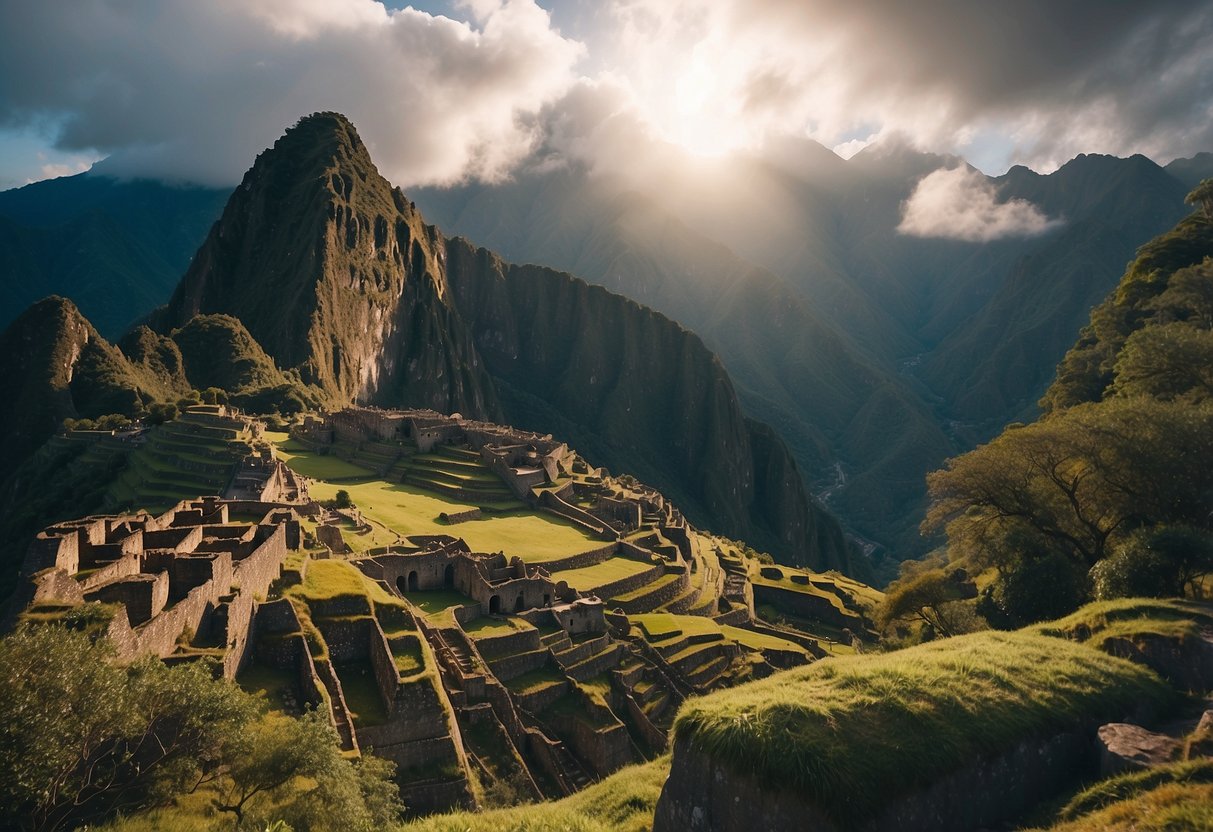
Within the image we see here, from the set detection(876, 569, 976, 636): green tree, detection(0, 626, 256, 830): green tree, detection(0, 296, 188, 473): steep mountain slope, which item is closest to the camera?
detection(0, 626, 256, 830): green tree

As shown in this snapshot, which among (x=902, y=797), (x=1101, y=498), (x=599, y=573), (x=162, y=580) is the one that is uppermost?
(x=1101, y=498)

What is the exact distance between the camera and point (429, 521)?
52.7 metres

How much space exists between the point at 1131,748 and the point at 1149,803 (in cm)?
216

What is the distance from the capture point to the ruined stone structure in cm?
1711

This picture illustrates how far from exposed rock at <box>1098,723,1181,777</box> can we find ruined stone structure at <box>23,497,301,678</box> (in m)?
18.9

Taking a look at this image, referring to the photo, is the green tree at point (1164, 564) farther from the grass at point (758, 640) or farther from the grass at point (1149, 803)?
the grass at point (758, 640)

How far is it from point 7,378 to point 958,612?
447ft

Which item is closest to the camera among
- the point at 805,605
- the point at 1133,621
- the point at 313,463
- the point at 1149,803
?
the point at 1149,803

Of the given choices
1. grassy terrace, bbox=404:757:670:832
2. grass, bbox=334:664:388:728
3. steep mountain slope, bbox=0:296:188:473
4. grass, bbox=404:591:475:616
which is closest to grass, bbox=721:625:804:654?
grass, bbox=404:591:475:616

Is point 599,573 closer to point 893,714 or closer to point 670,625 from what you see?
point 670,625

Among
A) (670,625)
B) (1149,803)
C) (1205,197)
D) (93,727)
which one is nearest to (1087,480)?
(1149,803)

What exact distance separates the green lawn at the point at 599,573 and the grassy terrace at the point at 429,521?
1.68 meters

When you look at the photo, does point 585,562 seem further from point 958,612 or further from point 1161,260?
point 1161,260

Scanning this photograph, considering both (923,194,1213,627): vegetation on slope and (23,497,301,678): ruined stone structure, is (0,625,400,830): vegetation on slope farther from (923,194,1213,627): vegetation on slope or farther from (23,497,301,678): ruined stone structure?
(923,194,1213,627): vegetation on slope
